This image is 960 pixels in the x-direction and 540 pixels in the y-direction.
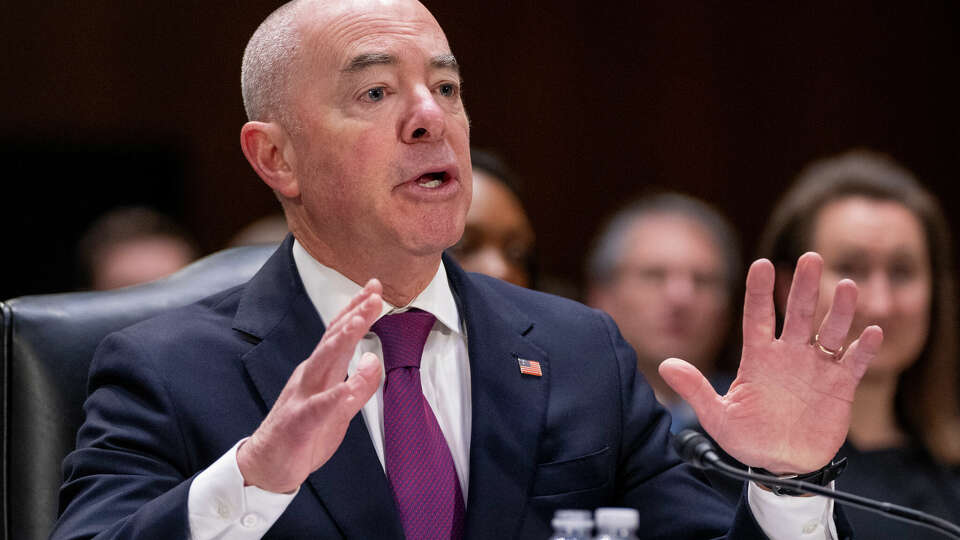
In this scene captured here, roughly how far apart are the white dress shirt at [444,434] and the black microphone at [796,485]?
107 mm

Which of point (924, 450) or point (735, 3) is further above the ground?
point (735, 3)

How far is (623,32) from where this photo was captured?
5.24 metres

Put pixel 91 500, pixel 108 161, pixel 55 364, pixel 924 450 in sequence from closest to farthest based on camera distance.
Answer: pixel 91 500
pixel 55 364
pixel 924 450
pixel 108 161

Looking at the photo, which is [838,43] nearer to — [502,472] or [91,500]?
[502,472]

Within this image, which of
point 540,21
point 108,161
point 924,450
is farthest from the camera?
point 540,21

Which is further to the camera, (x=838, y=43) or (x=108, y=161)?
(x=838, y=43)

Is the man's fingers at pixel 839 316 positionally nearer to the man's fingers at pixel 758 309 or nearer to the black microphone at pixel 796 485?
the man's fingers at pixel 758 309

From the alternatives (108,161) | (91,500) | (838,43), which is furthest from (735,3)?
(91,500)

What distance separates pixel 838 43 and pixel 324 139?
12.4ft

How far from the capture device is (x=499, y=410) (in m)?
1.90

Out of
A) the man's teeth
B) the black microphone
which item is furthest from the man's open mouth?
the black microphone

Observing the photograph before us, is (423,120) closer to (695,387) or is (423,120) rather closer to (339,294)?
(339,294)

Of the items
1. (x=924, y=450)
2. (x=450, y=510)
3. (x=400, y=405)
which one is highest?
(x=400, y=405)

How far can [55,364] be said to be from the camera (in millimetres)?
1937
